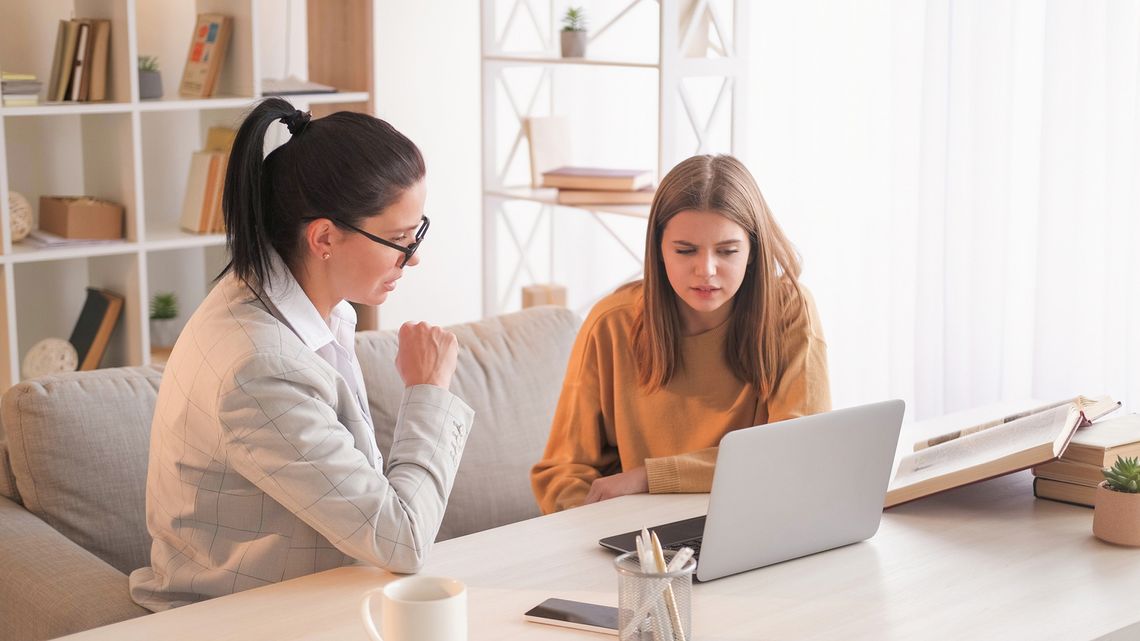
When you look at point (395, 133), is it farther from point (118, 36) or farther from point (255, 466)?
point (118, 36)

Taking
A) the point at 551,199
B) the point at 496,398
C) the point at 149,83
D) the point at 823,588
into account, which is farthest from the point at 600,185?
the point at 823,588

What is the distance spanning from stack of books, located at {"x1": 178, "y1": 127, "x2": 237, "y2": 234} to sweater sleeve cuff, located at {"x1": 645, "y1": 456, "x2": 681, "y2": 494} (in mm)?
1922

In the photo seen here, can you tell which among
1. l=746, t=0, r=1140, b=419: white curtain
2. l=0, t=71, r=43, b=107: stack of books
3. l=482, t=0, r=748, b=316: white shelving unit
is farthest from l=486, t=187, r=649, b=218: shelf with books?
l=0, t=71, r=43, b=107: stack of books

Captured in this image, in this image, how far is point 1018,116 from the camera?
10.0 feet

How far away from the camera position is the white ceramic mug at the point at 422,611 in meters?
1.15

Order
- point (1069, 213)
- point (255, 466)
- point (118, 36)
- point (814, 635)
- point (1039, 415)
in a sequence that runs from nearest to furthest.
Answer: point (814, 635) → point (255, 466) → point (1039, 415) → point (1069, 213) → point (118, 36)

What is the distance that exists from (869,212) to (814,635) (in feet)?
7.44

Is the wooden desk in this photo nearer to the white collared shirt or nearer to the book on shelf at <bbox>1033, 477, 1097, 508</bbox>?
the book on shelf at <bbox>1033, 477, 1097, 508</bbox>

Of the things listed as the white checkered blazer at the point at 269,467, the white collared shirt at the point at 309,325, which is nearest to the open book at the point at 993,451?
the white checkered blazer at the point at 269,467

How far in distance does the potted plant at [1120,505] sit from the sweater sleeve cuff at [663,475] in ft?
1.91

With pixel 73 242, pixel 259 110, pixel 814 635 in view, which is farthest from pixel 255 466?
pixel 73 242

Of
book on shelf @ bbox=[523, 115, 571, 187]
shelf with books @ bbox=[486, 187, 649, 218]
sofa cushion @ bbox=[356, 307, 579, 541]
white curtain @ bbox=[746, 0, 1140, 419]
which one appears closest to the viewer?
sofa cushion @ bbox=[356, 307, 579, 541]

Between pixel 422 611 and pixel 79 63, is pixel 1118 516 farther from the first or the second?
pixel 79 63

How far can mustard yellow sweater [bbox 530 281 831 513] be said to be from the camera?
1.99m
